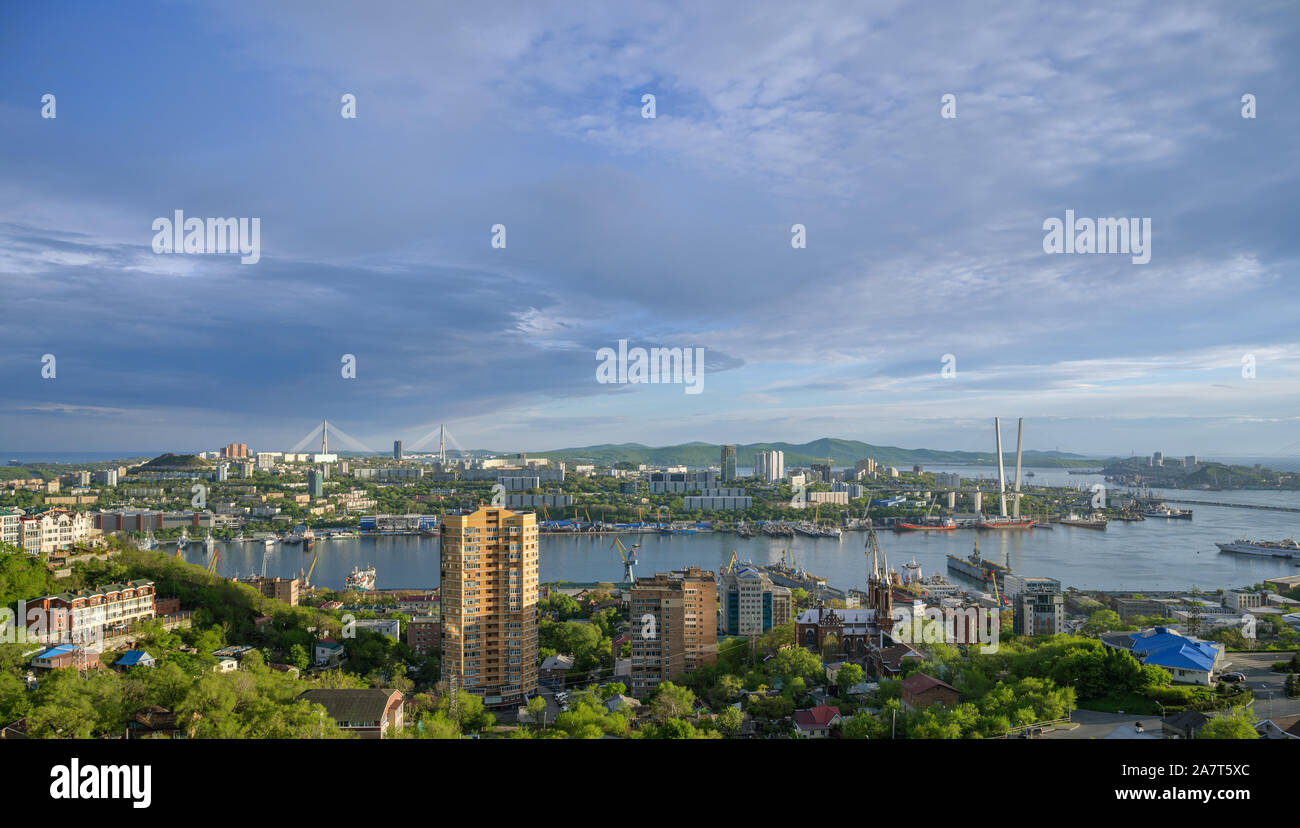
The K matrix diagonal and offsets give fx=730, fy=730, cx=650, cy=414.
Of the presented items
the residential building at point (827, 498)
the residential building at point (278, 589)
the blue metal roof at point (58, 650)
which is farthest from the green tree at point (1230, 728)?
the residential building at point (827, 498)

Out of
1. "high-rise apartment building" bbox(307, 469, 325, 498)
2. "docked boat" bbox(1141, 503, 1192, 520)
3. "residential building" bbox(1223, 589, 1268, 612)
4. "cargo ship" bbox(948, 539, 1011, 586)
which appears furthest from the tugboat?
"high-rise apartment building" bbox(307, 469, 325, 498)

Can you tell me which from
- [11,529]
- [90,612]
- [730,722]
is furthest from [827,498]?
[90,612]

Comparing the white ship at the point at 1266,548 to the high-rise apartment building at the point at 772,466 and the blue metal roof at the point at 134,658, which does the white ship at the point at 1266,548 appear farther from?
the high-rise apartment building at the point at 772,466

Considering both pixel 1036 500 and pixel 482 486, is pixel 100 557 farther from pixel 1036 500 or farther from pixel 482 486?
pixel 1036 500

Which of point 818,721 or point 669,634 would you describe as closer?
point 818,721

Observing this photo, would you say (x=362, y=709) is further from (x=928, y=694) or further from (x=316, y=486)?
(x=316, y=486)

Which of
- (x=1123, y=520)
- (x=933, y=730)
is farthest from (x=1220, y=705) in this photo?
(x=1123, y=520)
